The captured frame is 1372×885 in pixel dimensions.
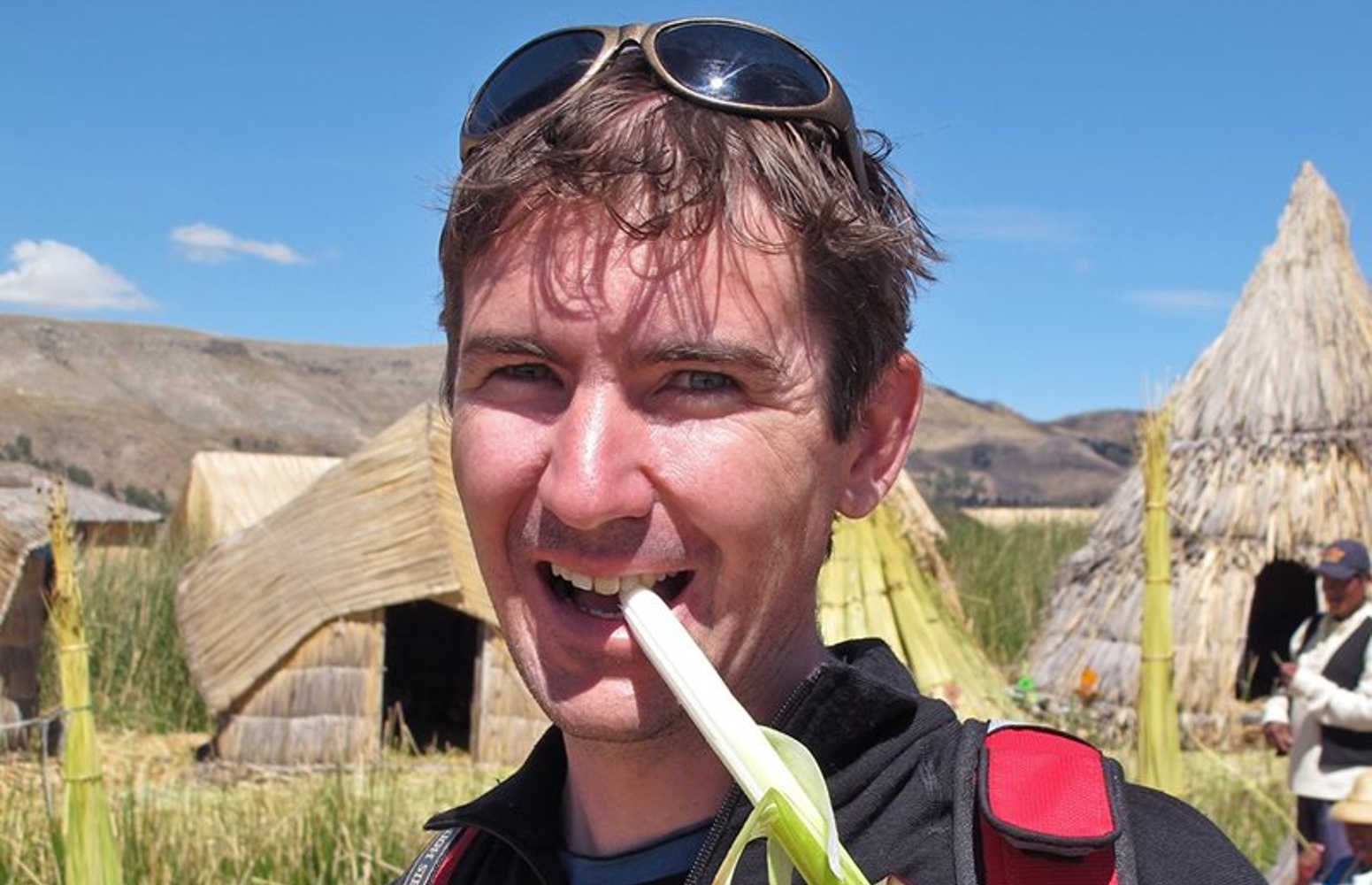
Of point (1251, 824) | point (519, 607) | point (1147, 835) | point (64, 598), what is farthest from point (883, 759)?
point (1251, 824)

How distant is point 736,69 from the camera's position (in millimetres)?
1552

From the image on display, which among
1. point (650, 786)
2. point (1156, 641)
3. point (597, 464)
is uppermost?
point (597, 464)

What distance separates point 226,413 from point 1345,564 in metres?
66.4

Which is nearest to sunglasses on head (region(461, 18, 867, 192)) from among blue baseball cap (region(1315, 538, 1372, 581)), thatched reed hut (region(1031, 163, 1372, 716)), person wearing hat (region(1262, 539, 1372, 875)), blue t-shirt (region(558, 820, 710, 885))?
blue t-shirt (region(558, 820, 710, 885))

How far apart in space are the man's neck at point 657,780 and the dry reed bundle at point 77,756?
145 cm

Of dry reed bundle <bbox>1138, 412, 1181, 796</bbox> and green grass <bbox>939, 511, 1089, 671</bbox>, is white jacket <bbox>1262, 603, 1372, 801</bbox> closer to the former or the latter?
dry reed bundle <bbox>1138, 412, 1181, 796</bbox>

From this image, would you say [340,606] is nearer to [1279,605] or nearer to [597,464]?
[597,464]

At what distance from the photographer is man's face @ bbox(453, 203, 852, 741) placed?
1.41 meters

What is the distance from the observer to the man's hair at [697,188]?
148 centimetres

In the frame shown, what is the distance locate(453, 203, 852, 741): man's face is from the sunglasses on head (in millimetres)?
166

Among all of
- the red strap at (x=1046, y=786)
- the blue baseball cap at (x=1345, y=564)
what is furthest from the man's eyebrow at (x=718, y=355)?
the blue baseball cap at (x=1345, y=564)

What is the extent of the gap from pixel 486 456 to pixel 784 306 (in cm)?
32

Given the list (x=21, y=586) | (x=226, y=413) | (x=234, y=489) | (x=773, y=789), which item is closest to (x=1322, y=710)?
(x=773, y=789)

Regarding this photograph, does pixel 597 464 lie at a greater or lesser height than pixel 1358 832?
greater
